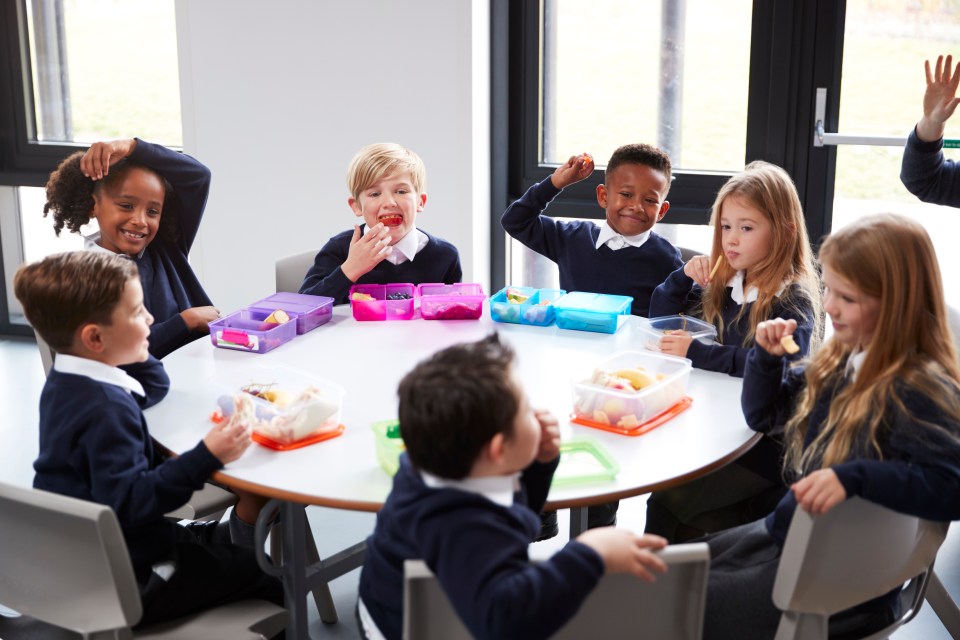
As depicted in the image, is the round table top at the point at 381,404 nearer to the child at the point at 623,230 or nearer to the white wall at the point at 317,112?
the child at the point at 623,230

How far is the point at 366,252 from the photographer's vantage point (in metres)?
2.65

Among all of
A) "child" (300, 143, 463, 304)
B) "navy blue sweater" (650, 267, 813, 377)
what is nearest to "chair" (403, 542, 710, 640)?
"navy blue sweater" (650, 267, 813, 377)

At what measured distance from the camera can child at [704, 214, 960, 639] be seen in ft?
5.00

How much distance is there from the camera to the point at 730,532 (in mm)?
1827

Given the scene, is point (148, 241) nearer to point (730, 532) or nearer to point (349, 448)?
point (349, 448)

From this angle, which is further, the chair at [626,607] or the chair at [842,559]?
the chair at [842,559]

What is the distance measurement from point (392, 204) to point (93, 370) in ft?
3.87

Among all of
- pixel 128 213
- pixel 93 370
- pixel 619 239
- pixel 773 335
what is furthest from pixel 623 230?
pixel 93 370

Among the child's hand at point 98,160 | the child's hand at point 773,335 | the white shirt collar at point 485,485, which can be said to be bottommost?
the white shirt collar at point 485,485

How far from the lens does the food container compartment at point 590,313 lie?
97.0 inches

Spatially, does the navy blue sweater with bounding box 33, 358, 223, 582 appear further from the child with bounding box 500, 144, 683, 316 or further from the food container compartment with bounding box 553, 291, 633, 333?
the child with bounding box 500, 144, 683, 316

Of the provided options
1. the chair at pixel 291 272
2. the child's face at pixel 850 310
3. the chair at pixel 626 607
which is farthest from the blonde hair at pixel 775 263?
the chair at pixel 291 272

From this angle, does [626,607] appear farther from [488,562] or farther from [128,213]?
[128,213]

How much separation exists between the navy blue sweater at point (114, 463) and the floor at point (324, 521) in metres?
0.23
